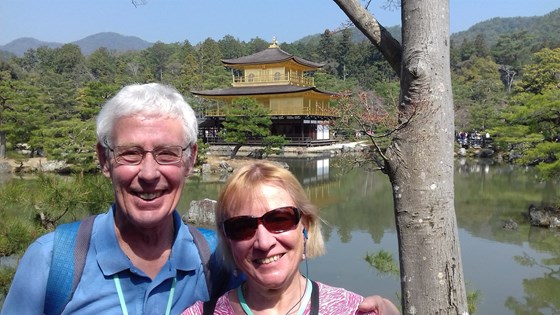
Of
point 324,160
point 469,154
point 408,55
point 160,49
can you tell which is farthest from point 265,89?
point 160,49

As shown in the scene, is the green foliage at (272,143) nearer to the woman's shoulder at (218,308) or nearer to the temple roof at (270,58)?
the temple roof at (270,58)

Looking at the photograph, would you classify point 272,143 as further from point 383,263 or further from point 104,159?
point 104,159

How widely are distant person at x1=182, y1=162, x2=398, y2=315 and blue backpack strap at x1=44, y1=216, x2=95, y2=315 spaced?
283 mm

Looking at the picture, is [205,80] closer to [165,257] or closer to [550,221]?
[550,221]

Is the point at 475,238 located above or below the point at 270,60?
below

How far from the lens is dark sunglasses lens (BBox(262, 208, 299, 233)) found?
3.78ft

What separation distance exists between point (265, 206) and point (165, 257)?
0.34 m

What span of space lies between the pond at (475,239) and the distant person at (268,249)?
13.9ft

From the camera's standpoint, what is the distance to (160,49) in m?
59.4

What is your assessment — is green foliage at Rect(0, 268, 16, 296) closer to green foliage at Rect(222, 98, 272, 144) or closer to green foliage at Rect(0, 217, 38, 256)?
green foliage at Rect(0, 217, 38, 256)

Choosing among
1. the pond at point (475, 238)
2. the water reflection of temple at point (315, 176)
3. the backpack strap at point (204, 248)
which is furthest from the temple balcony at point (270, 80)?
the backpack strap at point (204, 248)

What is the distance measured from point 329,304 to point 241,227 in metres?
0.28

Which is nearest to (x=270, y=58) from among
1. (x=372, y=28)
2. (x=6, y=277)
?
(x=6, y=277)

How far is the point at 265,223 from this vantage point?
3.78ft
